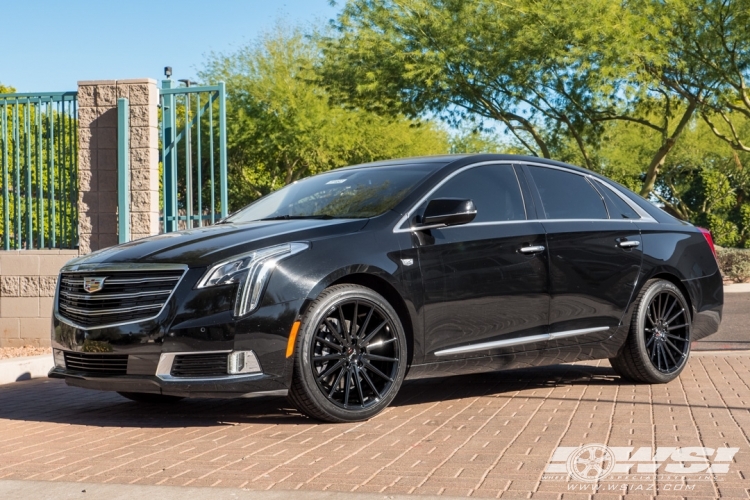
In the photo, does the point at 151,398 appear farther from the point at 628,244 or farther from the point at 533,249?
the point at 628,244

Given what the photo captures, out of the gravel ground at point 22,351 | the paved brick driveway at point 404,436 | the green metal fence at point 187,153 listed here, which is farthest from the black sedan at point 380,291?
the gravel ground at point 22,351

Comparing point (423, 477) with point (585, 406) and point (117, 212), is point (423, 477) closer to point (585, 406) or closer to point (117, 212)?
point (585, 406)

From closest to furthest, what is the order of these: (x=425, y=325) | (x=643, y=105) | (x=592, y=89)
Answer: (x=425, y=325) → (x=592, y=89) → (x=643, y=105)

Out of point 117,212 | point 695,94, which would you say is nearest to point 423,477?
point 117,212

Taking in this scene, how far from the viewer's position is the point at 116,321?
6348mm

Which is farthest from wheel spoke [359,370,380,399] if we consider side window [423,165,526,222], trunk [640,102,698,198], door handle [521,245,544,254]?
trunk [640,102,698,198]

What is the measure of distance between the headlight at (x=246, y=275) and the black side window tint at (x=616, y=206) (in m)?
3.16

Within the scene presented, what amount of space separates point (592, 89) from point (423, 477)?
70.8 feet

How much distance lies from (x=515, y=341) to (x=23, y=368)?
470 centimetres

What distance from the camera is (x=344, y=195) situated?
727cm

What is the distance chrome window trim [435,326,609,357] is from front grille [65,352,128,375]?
77.6 inches

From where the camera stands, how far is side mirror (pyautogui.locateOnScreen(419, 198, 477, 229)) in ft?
22.3

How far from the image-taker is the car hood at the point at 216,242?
6.25 m

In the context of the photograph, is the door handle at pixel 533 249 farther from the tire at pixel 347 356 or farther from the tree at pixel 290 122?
the tree at pixel 290 122
